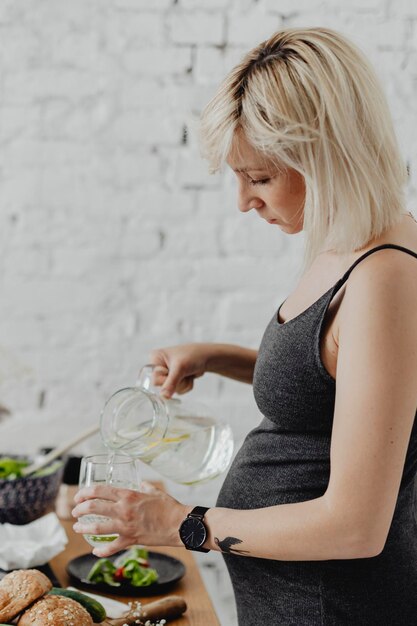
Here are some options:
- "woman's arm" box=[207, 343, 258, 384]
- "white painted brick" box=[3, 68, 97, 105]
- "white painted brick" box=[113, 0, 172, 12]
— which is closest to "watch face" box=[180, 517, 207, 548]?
"woman's arm" box=[207, 343, 258, 384]

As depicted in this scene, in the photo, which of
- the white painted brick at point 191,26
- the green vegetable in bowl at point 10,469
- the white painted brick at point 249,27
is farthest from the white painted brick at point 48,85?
the green vegetable in bowl at point 10,469

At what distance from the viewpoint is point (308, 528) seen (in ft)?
3.12

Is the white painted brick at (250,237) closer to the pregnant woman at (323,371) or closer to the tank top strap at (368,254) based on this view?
the pregnant woman at (323,371)

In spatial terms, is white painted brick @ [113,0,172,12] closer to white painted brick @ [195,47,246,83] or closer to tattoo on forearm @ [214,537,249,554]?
white painted brick @ [195,47,246,83]

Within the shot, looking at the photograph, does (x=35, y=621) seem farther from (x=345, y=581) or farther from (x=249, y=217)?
(x=249, y=217)

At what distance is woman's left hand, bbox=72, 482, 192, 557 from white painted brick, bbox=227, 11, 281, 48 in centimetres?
134

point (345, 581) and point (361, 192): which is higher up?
point (361, 192)

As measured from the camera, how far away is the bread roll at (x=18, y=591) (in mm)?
1064

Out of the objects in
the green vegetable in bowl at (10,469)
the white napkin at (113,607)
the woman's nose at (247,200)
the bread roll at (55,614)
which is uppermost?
the woman's nose at (247,200)

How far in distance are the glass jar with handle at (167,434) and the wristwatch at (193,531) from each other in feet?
0.59

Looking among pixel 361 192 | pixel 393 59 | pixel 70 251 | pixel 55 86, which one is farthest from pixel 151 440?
pixel 393 59

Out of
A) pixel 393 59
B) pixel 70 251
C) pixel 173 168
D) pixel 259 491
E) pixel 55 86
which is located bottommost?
pixel 259 491

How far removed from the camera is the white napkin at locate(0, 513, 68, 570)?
1.37m

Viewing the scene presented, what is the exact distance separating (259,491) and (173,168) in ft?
3.60
